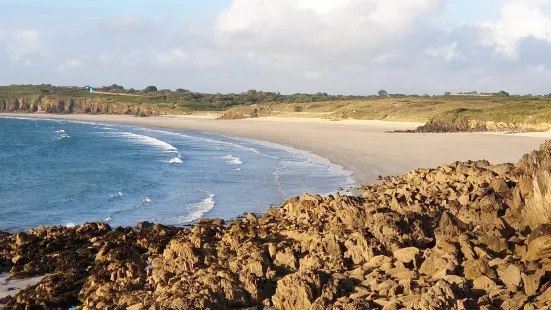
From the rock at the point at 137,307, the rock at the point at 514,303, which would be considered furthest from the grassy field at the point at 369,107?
the rock at the point at 137,307

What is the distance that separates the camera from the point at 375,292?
9.45 m

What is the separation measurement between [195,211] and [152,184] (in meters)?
9.19

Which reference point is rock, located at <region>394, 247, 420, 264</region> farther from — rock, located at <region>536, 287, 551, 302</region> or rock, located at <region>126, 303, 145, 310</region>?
rock, located at <region>126, 303, 145, 310</region>

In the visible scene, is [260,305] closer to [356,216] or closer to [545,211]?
[356,216]

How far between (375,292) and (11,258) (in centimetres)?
985

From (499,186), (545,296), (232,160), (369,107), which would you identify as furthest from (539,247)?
(369,107)

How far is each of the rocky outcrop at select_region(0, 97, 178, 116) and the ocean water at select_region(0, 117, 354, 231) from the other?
10450 centimetres

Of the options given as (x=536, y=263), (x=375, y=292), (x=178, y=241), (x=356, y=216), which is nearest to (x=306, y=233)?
(x=356, y=216)

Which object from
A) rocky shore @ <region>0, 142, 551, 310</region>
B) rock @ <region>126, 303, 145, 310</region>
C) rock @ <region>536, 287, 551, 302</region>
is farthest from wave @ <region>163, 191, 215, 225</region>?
rock @ <region>536, 287, 551, 302</region>

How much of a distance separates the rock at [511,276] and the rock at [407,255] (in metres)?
1.56

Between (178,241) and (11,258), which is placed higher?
(178,241)

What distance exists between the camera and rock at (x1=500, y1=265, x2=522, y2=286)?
9383 mm

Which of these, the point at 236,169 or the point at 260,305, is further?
the point at 236,169

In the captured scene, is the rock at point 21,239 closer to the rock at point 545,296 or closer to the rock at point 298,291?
the rock at point 298,291
